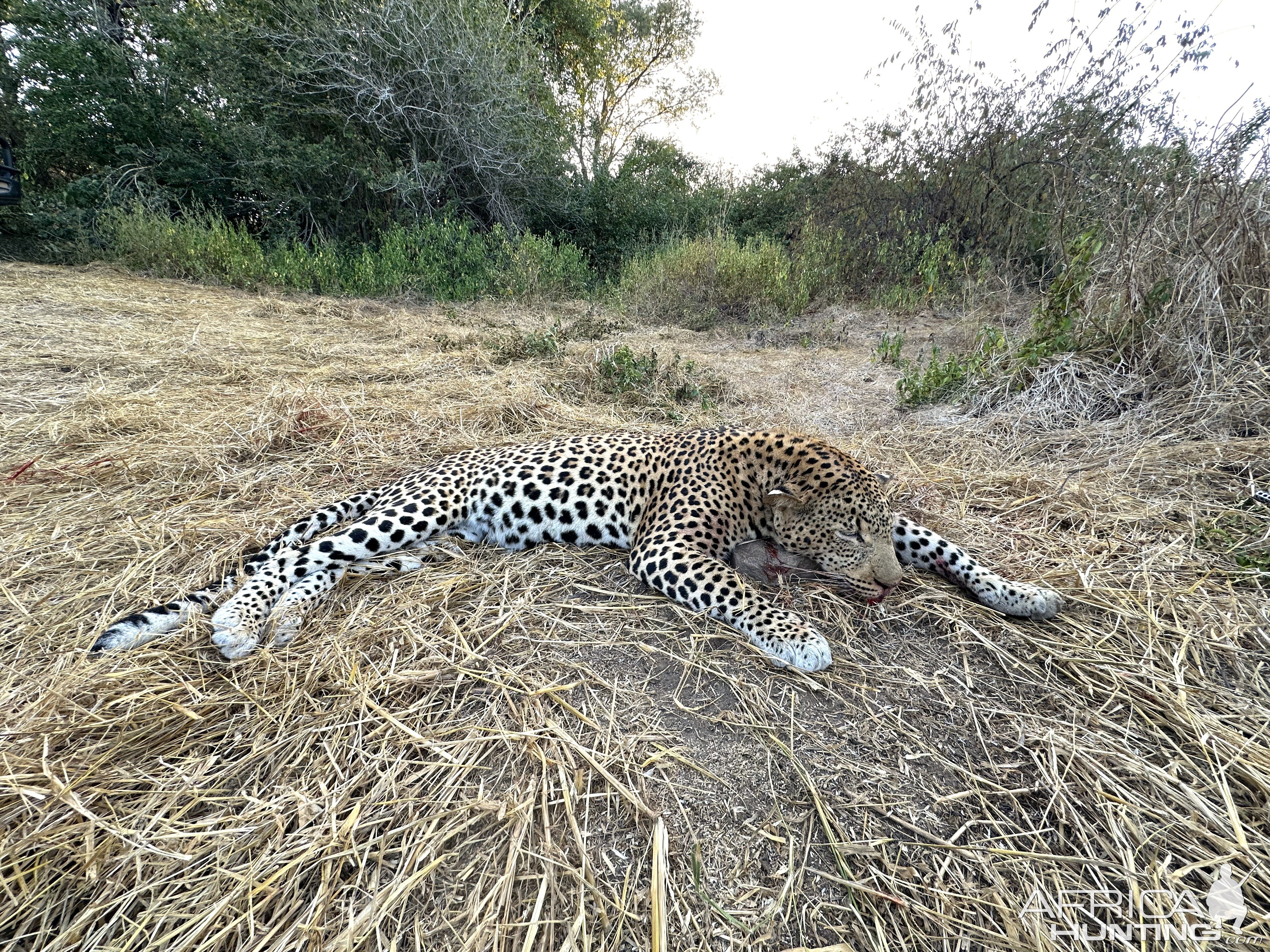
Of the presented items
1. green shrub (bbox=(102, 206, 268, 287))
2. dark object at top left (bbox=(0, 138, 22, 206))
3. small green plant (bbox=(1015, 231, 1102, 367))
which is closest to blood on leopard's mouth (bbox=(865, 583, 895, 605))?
small green plant (bbox=(1015, 231, 1102, 367))

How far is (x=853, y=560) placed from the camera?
9.73 ft

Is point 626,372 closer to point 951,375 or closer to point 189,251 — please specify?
point 951,375

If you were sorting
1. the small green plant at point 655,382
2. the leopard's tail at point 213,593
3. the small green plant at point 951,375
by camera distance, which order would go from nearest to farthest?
1. the leopard's tail at point 213,593
2. the small green plant at point 951,375
3. the small green plant at point 655,382

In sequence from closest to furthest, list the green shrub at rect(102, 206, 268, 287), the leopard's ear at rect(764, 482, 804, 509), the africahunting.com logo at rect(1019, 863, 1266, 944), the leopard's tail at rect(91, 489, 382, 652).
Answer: the africahunting.com logo at rect(1019, 863, 1266, 944) < the leopard's tail at rect(91, 489, 382, 652) < the leopard's ear at rect(764, 482, 804, 509) < the green shrub at rect(102, 206, 268, 287)

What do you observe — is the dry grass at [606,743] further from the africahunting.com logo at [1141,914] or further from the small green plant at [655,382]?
the small green plant at [655,382]

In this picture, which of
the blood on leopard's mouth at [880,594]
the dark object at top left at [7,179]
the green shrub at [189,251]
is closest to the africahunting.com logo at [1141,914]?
the blood on leopard's mouth at [880,594]

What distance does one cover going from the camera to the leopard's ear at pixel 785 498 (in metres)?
3.16

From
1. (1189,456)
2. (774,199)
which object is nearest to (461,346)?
(1189,456)

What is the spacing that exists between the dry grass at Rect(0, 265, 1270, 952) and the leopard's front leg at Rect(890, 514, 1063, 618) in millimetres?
98

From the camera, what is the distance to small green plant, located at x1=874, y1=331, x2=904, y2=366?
7.02 metres

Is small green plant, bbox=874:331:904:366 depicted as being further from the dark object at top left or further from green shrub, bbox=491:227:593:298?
the dark object at top left

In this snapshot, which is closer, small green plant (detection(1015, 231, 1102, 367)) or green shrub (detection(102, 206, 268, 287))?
small green plant (detection(1015, 231, 1102, 367))

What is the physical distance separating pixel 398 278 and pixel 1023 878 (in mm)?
12754

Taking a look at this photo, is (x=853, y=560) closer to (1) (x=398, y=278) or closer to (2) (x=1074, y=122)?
(2) (x=1074, y=122)
